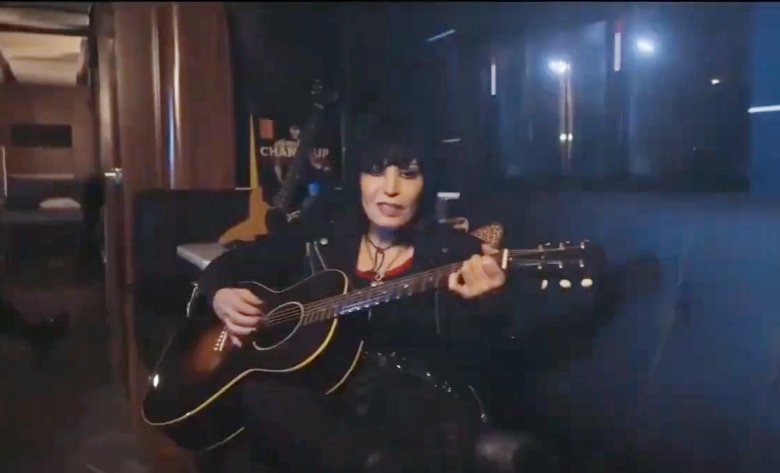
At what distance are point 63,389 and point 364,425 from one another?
0.48 m

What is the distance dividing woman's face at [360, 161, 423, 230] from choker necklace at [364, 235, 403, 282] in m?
0.02

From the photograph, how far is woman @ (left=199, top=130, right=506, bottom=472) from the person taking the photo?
0.76m

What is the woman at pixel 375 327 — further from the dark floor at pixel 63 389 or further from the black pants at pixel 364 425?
the dark floor at pixel 63 389

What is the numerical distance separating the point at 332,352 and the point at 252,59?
0.38 meters

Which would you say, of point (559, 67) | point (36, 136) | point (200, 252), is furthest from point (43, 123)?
point (559, 67)

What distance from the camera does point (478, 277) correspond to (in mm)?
753

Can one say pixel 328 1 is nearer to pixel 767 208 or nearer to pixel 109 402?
pixel 767 208

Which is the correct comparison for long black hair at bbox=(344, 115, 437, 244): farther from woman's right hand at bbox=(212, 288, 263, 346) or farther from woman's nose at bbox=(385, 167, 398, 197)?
woman's right hand at bbox=(212, 288, 263, 346)

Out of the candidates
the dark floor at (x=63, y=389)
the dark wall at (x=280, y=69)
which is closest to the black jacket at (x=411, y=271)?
the dark wall at (x=280, y=69)

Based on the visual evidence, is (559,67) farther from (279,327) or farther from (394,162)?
(279,327)

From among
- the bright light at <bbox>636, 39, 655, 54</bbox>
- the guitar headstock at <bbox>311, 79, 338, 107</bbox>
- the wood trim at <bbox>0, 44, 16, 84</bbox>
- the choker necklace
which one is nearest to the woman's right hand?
the choker necklace

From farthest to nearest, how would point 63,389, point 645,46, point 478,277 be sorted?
point 63,389
point 645,46
point 478,277

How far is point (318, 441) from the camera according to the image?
0.77m

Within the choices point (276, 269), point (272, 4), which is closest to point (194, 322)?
point (276, 269)
